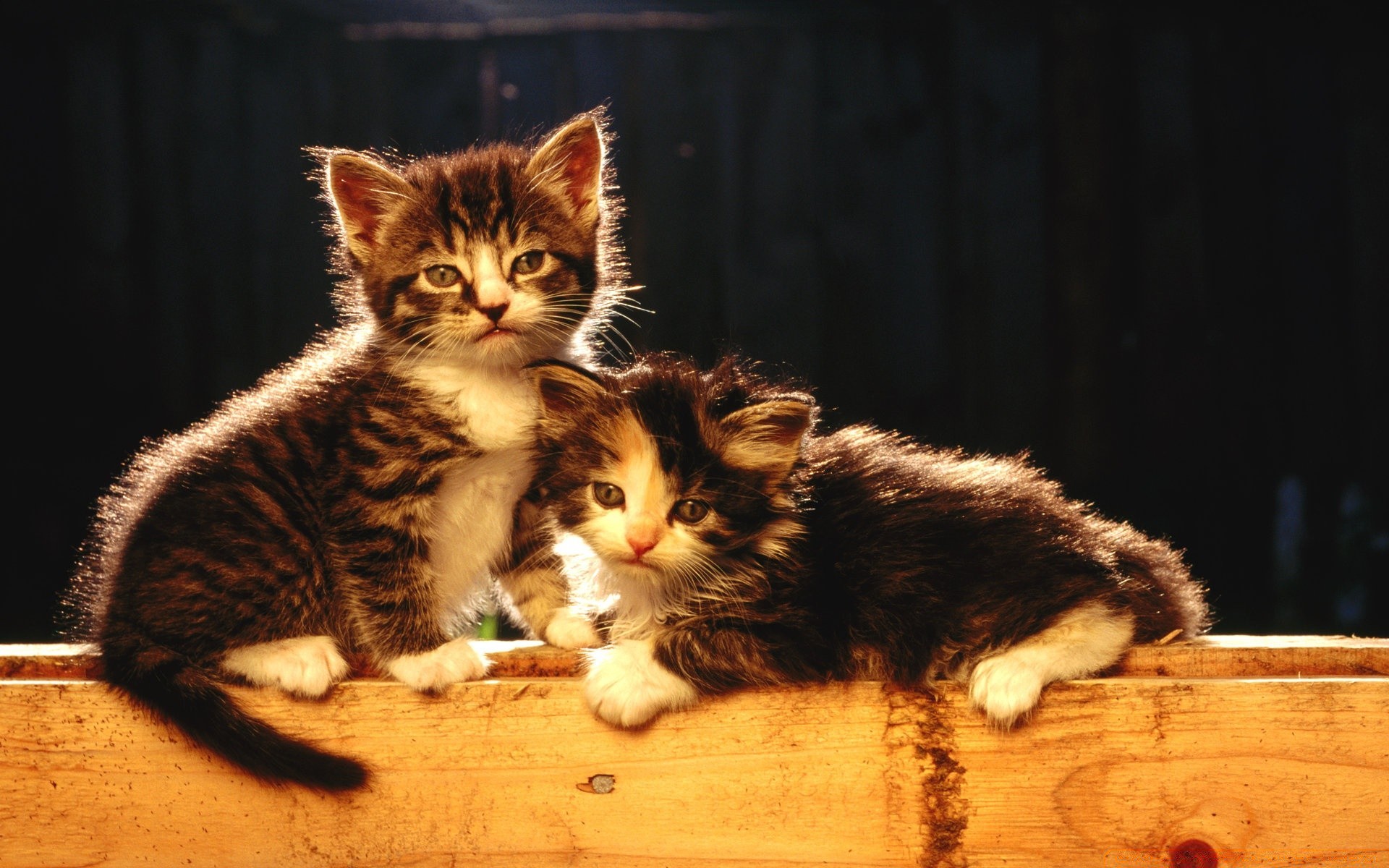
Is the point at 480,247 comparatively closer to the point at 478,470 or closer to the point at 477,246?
the point at 477,246

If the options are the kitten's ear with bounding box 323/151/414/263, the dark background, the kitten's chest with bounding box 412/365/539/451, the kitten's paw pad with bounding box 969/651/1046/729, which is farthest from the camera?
the dark background

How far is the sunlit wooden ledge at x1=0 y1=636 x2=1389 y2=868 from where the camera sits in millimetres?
1747

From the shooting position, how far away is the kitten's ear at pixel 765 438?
1.81 m

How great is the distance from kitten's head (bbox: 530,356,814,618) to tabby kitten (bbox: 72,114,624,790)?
0.71 feet

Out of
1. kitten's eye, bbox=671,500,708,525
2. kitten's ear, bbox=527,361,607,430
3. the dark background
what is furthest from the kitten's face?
the dark background

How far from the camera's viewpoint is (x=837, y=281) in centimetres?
451

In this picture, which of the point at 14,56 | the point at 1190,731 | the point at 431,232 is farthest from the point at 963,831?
the point at 14,56

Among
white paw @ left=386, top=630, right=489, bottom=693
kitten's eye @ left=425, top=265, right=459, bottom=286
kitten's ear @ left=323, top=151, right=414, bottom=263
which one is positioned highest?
kitten's ear @ left=323, top=151, right=414, bottom=263

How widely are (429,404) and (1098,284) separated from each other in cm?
302

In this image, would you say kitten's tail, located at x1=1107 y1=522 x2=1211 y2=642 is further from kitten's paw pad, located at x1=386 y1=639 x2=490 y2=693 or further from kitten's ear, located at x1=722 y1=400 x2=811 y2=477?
kitten's paw pad, located at x1=386 y1=639 x2=490 y2=693

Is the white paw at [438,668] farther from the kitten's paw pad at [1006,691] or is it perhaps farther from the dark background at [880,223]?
the dark background at [880,223]

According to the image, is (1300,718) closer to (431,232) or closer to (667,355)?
(667,355)

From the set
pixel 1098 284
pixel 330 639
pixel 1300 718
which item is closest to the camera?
pixel 1300 718

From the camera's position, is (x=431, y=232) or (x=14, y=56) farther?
(x=14, y=56)
